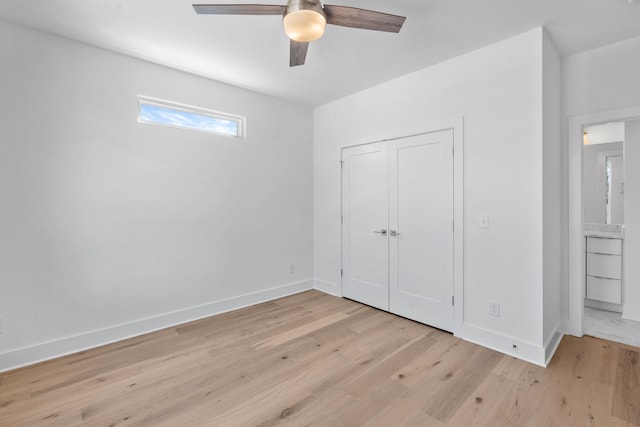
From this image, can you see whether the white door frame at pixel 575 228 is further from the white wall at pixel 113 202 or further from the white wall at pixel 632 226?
the white wall at pixel 113 202

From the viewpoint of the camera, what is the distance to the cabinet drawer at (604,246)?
3.31m

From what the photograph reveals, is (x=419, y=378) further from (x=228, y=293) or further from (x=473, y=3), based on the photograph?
(x=473, y=3)

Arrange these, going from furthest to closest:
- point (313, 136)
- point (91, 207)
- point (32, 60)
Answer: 1. point (313, 136)
2. point (91, 207)
3. point (32, 60)

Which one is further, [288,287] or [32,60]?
[288,287]

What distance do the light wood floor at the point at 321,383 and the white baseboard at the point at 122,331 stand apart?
0.09 m

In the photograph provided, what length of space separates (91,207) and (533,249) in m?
3.83

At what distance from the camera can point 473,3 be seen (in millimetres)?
2070

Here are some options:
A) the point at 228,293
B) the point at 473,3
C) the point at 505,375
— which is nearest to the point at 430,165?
the point at 473,3

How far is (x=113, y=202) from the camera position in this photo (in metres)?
2.76

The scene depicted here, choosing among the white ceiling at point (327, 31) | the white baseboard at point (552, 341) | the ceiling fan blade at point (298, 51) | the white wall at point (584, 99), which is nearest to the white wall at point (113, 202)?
the white ceiling at point (327, 31)

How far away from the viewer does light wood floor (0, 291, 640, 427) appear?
181cm

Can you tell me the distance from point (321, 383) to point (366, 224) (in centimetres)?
202

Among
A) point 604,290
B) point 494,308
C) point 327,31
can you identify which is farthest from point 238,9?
point 604,290

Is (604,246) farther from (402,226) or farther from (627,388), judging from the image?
(402,226)
